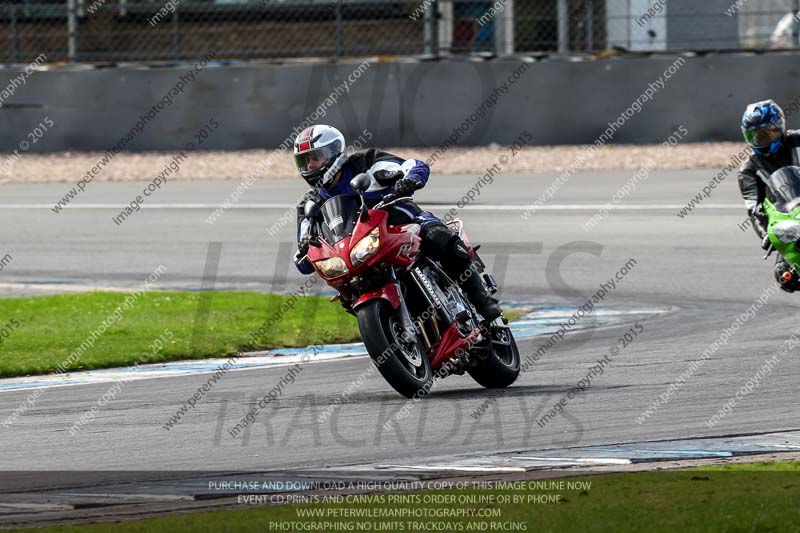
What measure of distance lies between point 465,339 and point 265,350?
3.06 metres

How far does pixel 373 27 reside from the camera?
2400cm

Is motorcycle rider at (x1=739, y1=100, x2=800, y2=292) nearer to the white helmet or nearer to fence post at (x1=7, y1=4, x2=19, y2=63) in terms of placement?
the white helmet

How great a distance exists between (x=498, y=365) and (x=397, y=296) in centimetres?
100

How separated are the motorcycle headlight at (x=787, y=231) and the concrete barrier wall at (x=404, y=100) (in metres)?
11.5

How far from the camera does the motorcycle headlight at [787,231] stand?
10219mm

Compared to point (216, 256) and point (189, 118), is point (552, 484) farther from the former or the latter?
point (189, 118)

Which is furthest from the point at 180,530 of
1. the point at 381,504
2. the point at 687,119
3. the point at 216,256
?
the point at 687,119

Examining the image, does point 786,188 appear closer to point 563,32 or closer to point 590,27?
point 590,27

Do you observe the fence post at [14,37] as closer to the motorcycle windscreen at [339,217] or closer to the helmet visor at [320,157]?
the helmet visor at [320,157]

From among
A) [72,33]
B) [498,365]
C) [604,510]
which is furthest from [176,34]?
[604,510]

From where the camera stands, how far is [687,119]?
21969mm

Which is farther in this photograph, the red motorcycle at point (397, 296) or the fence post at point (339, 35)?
the fence post at point (339, 35)

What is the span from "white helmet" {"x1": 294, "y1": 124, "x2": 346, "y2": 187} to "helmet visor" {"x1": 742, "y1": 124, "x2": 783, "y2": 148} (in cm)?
327

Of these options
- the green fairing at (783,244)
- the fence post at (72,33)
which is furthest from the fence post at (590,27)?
the green fairing at (783,244)
